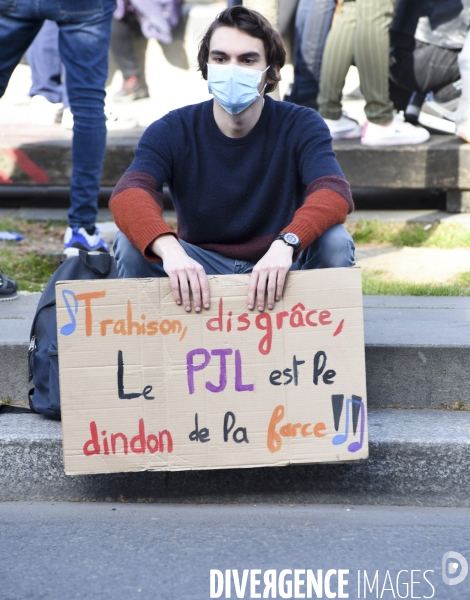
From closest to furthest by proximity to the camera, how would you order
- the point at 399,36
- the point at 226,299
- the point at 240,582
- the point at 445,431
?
the point at 240,582
the point at 226,299
the point at 445,431
the point at 399,36

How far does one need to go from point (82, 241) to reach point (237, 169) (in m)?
1.47

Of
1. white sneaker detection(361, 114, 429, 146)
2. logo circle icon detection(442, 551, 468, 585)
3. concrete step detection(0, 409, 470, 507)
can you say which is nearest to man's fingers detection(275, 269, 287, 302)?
concrete step detection(0, 409, 470, 507)

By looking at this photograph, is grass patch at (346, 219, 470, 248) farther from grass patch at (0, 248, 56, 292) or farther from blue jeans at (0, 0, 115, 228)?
grass patch at (0, 248, 56, 292)

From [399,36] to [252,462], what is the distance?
12.1 ft

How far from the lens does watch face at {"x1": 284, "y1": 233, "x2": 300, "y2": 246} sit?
2.46m

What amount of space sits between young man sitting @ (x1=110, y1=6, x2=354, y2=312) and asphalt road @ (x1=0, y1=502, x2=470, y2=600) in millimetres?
746

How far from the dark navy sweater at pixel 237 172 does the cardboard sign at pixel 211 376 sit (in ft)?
1.21

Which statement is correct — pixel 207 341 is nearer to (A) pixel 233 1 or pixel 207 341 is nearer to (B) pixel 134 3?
(A) pixel 233 1

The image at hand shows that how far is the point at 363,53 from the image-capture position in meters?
4.83

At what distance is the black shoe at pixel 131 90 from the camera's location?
6.93 metres

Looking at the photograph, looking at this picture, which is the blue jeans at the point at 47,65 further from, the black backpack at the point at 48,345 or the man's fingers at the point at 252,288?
the man's fingers at the point at 252,288

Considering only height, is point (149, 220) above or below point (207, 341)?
above

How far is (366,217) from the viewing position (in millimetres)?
4953

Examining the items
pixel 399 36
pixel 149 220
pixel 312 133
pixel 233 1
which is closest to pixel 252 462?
pixel 149 220
